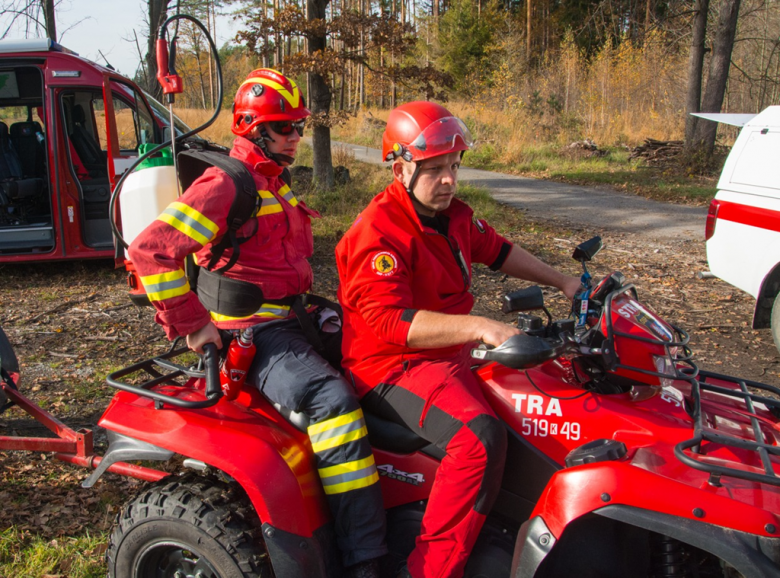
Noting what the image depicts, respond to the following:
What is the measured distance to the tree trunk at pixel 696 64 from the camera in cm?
1547

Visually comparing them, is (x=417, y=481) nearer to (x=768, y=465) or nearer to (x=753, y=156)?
(x=768, y=465)

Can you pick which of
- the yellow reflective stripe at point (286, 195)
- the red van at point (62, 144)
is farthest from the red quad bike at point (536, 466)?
the red van at point (62, 144)

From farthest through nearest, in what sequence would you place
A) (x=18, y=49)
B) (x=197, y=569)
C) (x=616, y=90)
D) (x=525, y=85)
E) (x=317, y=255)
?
(x=525, y=85) < (x=616, y=90) < (x=317, y=255) < (x=18, y=49) < (x=197, y=569)

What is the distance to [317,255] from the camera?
8.34m

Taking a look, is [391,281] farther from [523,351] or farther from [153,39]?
[153,39]

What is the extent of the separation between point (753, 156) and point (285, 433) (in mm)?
5091

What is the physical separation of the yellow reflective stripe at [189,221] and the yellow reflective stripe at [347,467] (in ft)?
3.12

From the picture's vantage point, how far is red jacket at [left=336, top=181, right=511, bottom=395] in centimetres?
231

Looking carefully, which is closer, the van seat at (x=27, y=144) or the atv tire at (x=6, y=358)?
the atv tire at (x=6, y=358)

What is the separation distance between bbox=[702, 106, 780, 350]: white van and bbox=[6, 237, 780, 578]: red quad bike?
11.4 feet

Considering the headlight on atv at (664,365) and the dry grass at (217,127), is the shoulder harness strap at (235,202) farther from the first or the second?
the dry grass at (217,127)

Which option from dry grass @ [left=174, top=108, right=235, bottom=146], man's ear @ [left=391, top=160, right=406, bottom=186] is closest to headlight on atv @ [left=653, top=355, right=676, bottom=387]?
man's ear @ [left=391, top=160, right=406, bottom=186]

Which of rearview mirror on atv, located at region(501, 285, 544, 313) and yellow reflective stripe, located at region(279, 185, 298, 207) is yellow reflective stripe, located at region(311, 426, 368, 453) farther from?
yellow reflective stripe, located at region(279, 185, 298, 207)

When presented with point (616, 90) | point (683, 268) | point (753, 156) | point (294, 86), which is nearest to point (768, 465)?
point (294, 86)
